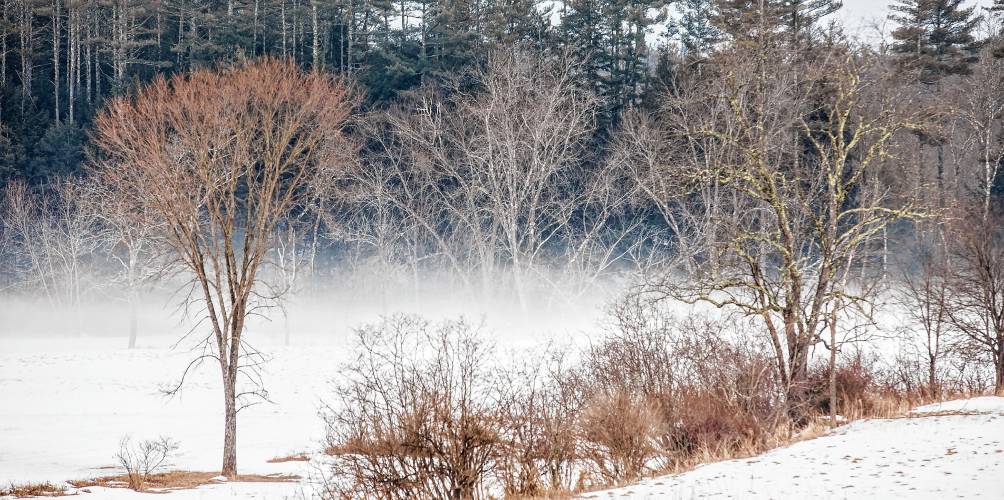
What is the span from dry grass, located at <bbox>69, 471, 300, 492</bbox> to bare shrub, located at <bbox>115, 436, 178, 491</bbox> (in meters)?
0.17

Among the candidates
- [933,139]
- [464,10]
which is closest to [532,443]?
[933,139]

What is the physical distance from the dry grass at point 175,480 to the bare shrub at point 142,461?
0.56ft

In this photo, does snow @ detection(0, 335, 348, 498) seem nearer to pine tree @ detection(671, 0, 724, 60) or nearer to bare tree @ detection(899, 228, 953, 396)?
bare tree @ detection(899, 228, 953, 396)

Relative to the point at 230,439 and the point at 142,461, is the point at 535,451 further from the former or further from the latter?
the point at 142,461

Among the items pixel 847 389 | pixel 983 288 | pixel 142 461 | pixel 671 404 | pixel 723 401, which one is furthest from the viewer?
pixel 983 288

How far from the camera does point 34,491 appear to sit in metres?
16.5

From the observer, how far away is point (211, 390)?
1217 inches

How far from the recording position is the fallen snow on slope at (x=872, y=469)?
915cm

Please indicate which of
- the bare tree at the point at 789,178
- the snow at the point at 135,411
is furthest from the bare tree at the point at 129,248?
the bare tree at the point at 789,178

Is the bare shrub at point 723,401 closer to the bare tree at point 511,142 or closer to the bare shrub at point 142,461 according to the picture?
the bare shrub at point 142,461

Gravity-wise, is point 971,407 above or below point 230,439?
above

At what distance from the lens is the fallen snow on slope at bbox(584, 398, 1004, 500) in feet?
30.0

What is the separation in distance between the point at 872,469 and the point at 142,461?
16.7 meters

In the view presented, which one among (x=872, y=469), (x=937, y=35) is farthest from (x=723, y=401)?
(x=937, y=35)
